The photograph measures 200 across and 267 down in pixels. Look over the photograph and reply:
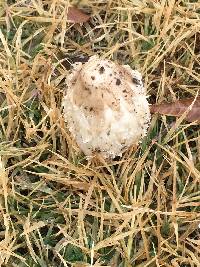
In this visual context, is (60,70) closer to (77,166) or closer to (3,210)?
(77,166)

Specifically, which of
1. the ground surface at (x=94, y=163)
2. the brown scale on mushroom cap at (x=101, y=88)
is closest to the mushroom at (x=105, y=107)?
the brown scale on mushroom cap at (x=101, y=88)

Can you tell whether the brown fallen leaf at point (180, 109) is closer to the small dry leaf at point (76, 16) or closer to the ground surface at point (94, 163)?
the ground surface at point (94, 163)

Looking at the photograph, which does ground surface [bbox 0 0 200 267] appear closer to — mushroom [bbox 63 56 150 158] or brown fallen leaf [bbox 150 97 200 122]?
brown fallen leaf [bbox 150 97 200 122]

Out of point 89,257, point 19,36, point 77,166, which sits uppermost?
point 19,36

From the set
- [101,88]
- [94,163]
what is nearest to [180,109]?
[94,163]

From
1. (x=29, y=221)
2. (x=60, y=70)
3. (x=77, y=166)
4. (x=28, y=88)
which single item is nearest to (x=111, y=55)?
(x=60, y=70)
